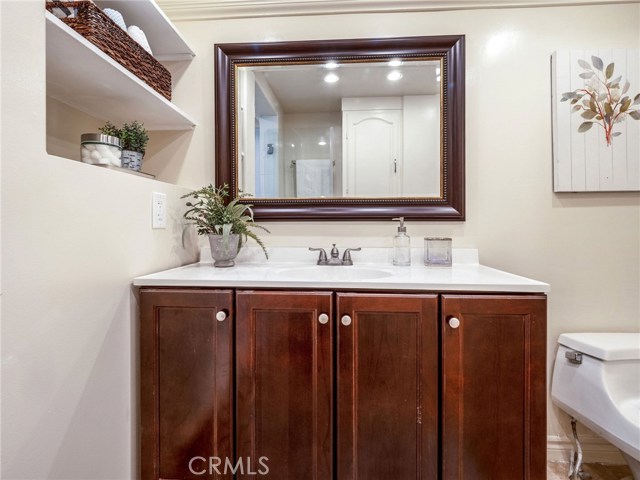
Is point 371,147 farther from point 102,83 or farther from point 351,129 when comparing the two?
point 102,83

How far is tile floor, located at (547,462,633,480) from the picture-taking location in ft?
4.18

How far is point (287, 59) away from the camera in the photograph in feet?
4.74

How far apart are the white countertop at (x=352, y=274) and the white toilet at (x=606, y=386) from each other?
507 mm

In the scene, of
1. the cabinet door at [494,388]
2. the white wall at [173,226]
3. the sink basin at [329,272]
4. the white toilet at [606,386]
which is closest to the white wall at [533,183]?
the white wall at [173,226]

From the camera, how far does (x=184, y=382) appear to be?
0.96m

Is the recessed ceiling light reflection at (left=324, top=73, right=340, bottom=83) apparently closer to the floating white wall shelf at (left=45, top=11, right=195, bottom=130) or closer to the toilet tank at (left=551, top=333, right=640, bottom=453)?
the floating white wall shelf at (left=45, top=11, right=195, bottom=130)

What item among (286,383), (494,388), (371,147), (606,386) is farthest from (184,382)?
(606,386)

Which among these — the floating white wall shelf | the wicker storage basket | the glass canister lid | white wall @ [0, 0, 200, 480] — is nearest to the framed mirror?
the floating white wall shelf

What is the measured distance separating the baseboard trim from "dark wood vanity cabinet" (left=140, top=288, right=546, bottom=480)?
2.27ft

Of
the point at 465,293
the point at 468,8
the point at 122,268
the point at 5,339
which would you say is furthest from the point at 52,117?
the point at 468,8

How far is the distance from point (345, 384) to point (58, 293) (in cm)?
80

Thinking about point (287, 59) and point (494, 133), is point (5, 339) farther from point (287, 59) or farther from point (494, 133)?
point (494, 133)

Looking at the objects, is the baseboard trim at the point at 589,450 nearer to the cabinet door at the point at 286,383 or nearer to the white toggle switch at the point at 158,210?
the cabinet door at the point at 286,383

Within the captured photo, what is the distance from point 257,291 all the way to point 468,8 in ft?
5.16
